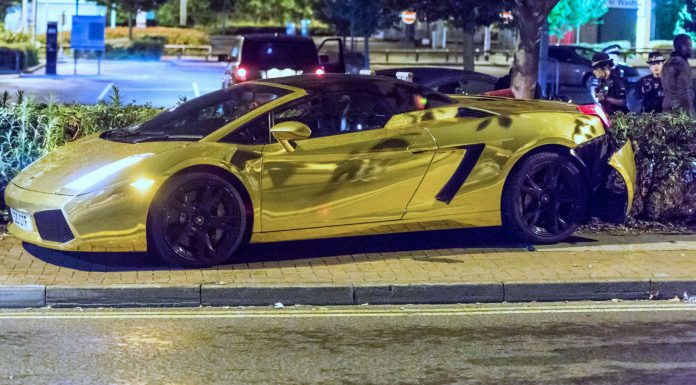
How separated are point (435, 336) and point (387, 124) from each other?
8.05 ft

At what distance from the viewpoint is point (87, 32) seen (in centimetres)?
3791

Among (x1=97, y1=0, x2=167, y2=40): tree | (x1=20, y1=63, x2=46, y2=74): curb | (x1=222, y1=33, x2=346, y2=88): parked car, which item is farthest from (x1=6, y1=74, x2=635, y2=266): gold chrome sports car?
(x1=97, y1=0, x2=167, y2=40): tree

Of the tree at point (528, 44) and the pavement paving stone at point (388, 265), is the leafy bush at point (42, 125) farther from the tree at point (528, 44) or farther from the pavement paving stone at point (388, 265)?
the tree at point (528, 44)

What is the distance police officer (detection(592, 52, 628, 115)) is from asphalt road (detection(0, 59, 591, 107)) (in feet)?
42.0

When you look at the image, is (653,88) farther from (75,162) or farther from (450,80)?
(75,162)

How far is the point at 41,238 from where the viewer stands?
8023mm

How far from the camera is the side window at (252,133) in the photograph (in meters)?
8.31

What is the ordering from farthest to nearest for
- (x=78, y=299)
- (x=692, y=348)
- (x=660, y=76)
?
(x=660, y=76) → (x=78, y=299) → (x=692, y=348)

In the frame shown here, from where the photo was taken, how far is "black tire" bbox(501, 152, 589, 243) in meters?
8.95

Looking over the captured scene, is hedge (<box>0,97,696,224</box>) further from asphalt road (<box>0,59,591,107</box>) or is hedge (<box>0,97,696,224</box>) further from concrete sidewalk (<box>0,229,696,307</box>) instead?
asphalt road (<box>0,59,591,107</box>)

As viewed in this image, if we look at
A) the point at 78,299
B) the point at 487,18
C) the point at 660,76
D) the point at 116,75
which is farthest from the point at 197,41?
the point at 78,299

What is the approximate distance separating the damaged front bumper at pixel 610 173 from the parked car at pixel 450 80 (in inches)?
258

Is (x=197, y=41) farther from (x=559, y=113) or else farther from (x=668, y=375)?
(x=668, y=375)

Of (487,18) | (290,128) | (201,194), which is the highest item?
(487,18)
